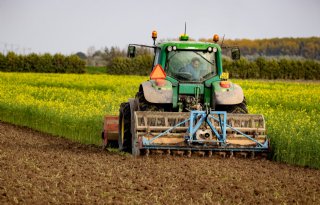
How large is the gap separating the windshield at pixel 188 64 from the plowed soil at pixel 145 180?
158cm

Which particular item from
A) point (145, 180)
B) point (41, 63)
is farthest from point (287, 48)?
point (145, 180)

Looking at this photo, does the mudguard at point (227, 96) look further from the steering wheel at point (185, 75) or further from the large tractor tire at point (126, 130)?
the large tractor tire at point (126, 130)

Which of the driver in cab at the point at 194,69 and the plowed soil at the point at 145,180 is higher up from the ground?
the driver in cab at the point at 194,69

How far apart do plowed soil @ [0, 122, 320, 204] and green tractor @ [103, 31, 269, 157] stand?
0.28 metres

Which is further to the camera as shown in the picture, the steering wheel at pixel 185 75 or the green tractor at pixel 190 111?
the steering wheel at pixel 185 75

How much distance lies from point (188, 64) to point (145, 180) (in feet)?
11.3

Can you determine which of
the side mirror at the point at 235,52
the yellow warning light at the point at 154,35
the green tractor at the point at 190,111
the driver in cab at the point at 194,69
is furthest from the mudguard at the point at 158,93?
the side mirror at the point at 235,52

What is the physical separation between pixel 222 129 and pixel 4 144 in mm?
5297

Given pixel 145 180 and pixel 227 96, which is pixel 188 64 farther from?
pixel 145 180

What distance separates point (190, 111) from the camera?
11711 millimetres

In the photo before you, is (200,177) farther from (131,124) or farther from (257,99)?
(257,99)

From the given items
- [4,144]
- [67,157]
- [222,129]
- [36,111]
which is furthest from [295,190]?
[36,111]

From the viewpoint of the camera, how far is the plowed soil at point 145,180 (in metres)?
8.30

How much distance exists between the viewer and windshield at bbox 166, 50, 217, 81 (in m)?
12.4
